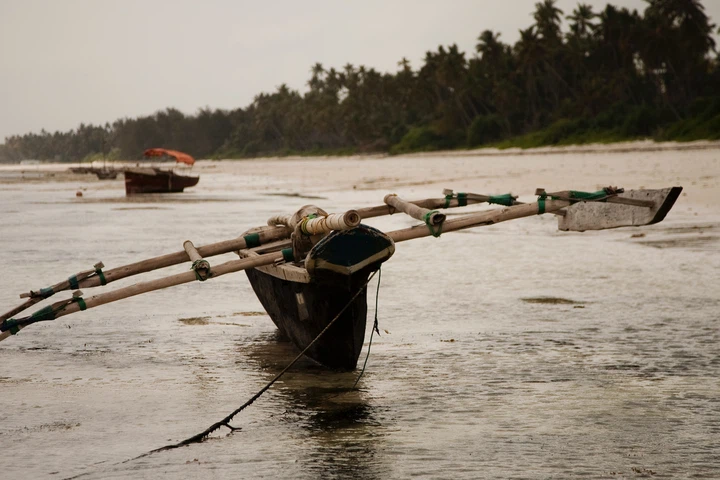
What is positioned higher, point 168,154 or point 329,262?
point 168,154

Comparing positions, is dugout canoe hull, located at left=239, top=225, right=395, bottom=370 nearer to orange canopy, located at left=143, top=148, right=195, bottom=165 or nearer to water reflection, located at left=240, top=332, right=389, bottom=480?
A: water reflection, located at left=240, top=332, right=389, bottom=480

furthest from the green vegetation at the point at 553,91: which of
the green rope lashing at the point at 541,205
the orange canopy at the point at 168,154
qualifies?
the green rope lashing at the point at 541,205

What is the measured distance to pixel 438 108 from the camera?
78125mm

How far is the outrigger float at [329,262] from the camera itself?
5.66 meters

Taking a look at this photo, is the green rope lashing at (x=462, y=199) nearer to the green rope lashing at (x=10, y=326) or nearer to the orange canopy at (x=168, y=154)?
the green rope lashing at (x=10, y=326)

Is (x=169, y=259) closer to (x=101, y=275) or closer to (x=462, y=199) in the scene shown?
(x=101, y=275)

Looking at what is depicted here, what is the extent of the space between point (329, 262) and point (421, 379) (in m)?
1.33

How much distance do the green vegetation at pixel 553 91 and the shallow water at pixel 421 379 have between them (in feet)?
128

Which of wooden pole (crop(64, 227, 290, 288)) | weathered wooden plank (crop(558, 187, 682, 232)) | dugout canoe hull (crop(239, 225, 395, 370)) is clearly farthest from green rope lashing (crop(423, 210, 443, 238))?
weathered wooden plank (crop(558, 187, 682, 232))

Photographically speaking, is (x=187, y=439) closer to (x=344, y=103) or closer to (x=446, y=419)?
(x=446, y=419)

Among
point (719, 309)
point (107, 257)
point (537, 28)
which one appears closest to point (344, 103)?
point (537, 28)

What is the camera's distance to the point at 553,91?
68.5 metres

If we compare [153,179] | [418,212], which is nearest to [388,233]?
[418,212]

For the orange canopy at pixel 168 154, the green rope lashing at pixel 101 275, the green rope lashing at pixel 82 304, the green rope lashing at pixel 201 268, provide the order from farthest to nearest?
1. the orange canopy at pixel 168 154
2. the green rope lashing at pixel 101 275
3. the green rope lashing at pixel 82 304
4. the green rope lashing at pixel 201 268
